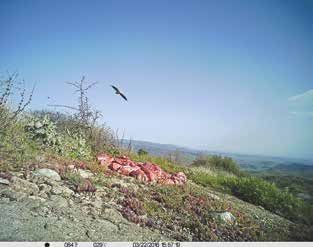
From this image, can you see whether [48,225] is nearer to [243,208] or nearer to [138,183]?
[138,183]

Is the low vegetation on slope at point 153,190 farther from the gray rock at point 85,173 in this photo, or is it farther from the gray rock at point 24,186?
the gray rock at point 24,186

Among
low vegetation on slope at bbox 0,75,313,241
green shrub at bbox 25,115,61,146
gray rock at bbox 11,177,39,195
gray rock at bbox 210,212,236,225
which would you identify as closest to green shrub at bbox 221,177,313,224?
low vegetation on slope at bbox 0,75,313,241

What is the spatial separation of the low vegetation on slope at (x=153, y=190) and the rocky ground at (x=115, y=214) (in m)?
0.01

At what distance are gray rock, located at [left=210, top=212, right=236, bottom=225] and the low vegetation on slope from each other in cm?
4

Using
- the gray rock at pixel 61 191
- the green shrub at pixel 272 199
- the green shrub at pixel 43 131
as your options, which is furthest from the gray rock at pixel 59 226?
the green shrub at pixel 272 199

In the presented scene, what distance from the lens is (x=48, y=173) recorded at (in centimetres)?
443

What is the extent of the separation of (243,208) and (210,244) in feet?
4.89

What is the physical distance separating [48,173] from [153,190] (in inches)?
50.9

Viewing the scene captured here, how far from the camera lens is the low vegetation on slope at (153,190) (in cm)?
417

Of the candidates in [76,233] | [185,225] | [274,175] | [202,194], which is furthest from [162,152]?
[76,233]

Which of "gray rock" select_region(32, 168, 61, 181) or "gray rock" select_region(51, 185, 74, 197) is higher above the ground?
"gray rock" select_region(32, 168, 61, 181)

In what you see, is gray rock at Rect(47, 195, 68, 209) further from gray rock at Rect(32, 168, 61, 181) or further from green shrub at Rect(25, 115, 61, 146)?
green shrub at Rect(25, 115, 61, 146)

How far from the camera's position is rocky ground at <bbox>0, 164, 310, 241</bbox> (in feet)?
11.7

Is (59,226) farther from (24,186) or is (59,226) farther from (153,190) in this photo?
(153,190)
